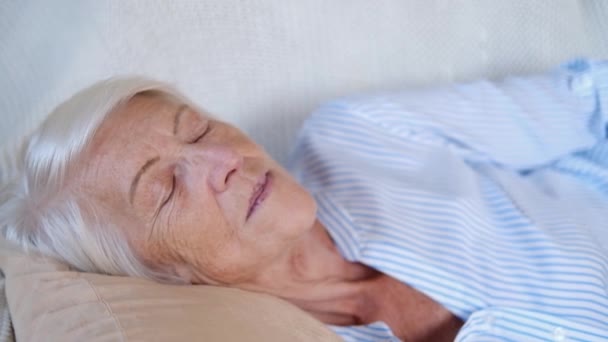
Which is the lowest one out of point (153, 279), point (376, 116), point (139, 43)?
point (153, 279)

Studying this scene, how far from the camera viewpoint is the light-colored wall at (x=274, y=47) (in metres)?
1.10

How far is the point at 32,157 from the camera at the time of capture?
0.87m

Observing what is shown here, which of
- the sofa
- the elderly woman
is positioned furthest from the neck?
the sofa

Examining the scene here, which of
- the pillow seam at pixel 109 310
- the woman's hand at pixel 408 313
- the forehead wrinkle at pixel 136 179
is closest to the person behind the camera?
the pillow seam at pixel 109 310

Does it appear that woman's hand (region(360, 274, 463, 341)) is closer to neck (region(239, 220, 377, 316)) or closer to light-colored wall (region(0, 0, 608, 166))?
neck (region(239, 220, 377, 316))

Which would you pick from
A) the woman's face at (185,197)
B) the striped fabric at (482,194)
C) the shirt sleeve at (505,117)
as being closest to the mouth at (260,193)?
the woman's face at (185,197)

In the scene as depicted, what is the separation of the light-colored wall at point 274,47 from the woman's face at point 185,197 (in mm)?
350

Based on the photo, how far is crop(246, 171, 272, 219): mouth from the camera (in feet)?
2.74

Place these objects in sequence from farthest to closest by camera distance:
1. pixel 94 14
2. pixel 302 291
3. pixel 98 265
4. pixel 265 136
Answer: 1. pixel 265 136
2. pixel 94 14
3. pixel 302 291
4. pixel 98 265

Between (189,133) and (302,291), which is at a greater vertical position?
(189,133)

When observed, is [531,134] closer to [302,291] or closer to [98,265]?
[302,291]

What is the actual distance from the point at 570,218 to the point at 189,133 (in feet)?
2.40

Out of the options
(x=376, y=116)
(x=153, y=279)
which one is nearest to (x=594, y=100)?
(x=376, y=116)

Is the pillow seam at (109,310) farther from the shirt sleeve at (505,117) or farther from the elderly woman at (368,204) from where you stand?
the shirt sleeve at (505,117)
